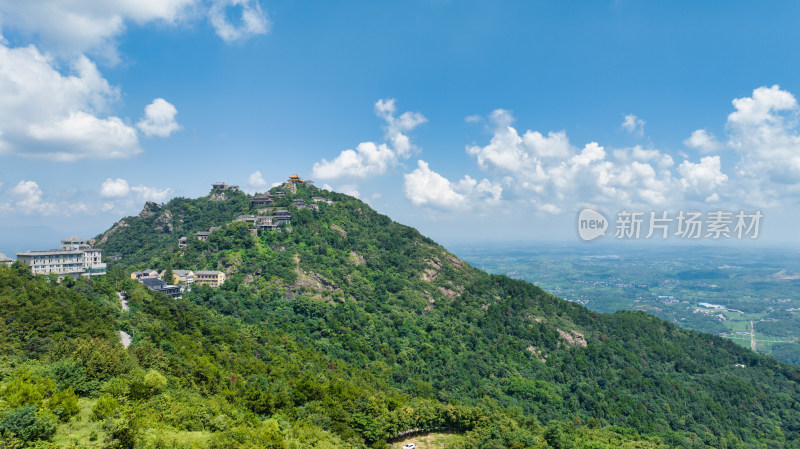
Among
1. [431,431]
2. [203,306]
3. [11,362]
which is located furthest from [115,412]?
[203,306]

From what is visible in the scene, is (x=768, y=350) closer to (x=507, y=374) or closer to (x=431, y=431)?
(x=507, y=374)

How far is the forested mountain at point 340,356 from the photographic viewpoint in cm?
1814

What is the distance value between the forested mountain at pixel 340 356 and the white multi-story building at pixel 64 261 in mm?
3878

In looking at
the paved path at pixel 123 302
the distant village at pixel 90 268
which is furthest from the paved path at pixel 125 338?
the distant village at pixel 90 268

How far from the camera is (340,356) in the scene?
42156mm

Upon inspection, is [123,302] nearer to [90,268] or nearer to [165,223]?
[90,268]

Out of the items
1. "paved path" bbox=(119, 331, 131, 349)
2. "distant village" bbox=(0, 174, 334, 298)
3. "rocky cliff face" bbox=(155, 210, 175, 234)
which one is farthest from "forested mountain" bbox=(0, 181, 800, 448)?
Result: "distant village" bbox=(0, 174, 334, 298)

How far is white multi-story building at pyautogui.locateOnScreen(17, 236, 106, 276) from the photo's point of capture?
148ft

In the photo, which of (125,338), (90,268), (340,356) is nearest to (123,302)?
(125,338)

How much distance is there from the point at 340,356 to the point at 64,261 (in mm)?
36550

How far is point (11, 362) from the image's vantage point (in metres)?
18.2

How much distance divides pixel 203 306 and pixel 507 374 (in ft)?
123

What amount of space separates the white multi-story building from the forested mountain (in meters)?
3.88

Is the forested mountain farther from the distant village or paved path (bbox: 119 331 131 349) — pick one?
the distant village
